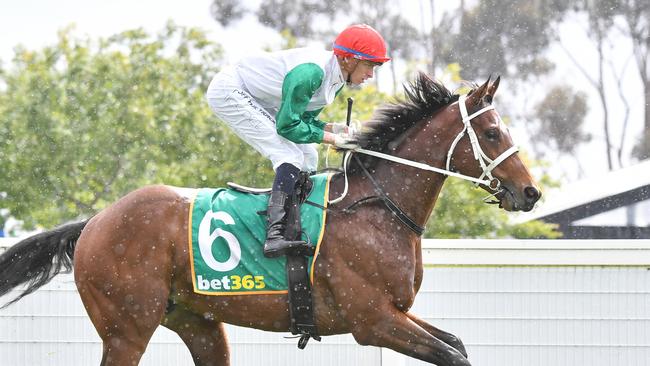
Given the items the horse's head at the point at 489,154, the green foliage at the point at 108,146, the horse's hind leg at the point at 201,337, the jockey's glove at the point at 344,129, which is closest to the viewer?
the horse's head at the point at 489,154

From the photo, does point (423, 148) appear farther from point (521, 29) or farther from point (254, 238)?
point (521, 29)

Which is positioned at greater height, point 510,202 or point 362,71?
point 362,71

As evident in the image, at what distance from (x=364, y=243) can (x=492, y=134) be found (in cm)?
80

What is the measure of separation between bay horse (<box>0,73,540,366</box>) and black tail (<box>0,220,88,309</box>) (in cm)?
27

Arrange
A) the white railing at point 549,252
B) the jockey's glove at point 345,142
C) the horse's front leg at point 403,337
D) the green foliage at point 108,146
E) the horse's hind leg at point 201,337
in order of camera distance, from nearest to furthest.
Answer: the horse's front leg at point 403,337
the jockey's glove at point 345,142
the horse's hind leg at point 201,337
the white railing at point 549,252
the green foliage at point 108,146

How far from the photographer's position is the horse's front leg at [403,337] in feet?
15.1

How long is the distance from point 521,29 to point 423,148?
26.9 m

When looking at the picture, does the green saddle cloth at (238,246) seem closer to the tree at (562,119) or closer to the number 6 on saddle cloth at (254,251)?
the number 6 on saddle cloth at (254,251)

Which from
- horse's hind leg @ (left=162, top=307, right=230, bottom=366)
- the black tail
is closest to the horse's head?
horse's hind leg @ (left=162, top=307, right=230, bottom=366)

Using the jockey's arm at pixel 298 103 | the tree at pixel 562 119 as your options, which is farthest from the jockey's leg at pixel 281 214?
the tree at pixel 562 119

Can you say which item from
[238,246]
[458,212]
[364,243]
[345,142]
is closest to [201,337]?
[238,246]

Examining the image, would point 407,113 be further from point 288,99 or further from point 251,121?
point 251,121

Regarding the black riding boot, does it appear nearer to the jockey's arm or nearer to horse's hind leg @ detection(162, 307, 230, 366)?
the jockey's arm

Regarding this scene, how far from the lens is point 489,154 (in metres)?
4.78
